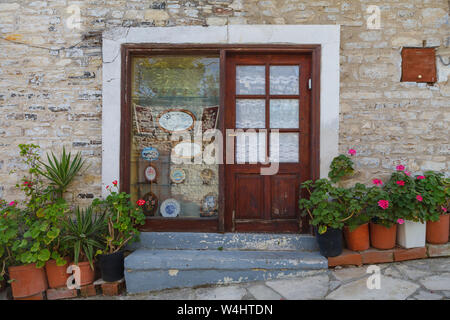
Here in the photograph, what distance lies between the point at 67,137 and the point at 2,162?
2.54 ft

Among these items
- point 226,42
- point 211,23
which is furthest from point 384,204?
point 211,23

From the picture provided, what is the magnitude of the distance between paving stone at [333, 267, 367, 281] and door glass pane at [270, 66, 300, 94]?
1.92 metres

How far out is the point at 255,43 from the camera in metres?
3.01

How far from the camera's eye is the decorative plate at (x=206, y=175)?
3.23 m

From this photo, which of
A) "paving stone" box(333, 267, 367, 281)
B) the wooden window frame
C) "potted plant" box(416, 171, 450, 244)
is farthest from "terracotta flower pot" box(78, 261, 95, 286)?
"potted plant" box(416, 171, 450, 244)

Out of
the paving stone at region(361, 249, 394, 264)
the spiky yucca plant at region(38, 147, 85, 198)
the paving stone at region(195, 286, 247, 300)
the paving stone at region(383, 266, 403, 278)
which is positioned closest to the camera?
the paving stone at region(195, 286, 247, 300)

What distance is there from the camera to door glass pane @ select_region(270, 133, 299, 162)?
314cm

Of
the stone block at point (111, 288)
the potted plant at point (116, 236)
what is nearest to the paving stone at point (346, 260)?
the potted plant at point (116, 236)

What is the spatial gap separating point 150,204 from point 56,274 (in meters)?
1.10

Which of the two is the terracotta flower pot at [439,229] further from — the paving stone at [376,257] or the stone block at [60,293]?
the stone block at [60,293]

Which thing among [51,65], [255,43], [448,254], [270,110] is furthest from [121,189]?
[448,254]

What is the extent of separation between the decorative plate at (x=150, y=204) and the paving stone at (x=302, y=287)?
1484 mm
